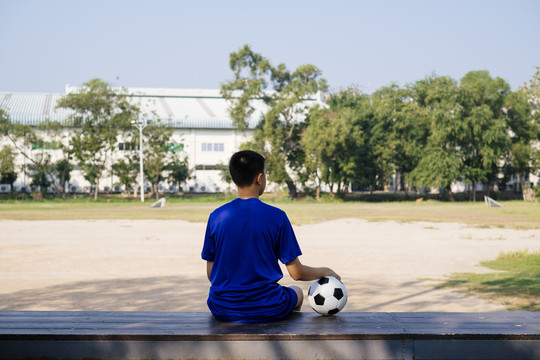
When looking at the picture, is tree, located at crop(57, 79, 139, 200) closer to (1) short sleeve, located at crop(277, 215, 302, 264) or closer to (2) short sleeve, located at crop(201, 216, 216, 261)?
(2) short sleeve, located at crop(201, 216, 216, 261)

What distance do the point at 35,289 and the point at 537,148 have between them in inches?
2039

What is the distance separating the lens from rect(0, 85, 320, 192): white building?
60.4 meters

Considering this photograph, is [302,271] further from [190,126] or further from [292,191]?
[190,126]

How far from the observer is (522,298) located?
8273 millimetres

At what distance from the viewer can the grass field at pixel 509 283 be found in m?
8.14

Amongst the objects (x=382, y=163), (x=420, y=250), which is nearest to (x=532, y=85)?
(x=382, y=163)

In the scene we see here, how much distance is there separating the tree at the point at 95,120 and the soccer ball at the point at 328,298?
4938 cm

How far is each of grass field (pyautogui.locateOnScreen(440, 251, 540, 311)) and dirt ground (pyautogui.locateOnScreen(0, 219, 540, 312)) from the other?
0.34m

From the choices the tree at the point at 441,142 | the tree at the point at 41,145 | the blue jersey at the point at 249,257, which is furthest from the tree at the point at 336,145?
the blue jersey at the point at 249,257

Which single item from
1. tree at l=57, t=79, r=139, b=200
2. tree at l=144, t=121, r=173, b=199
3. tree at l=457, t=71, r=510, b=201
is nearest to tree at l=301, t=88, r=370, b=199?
tree at l=457, t=71, r=510, b=201

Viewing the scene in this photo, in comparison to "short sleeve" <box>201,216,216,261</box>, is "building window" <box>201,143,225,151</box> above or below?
above

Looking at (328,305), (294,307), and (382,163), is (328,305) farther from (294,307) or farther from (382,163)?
(382,163)

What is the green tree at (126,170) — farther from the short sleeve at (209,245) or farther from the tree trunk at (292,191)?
the short sleeve at (209,245)

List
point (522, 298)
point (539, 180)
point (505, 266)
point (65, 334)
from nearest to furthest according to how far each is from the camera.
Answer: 1. point (65, 334)
2. point (522, 298)
3. point (505, 266)
4. point (539, 180)
